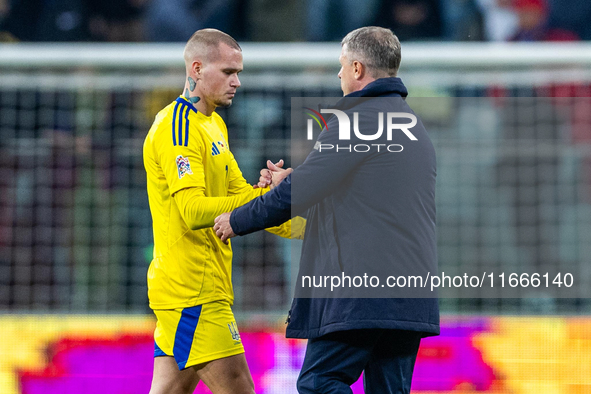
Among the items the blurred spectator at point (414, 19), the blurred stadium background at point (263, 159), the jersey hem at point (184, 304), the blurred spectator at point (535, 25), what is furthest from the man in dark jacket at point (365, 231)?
the blurred spectator at point (535, 25)

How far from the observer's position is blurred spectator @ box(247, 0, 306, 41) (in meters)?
6.68

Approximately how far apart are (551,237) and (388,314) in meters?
3.00

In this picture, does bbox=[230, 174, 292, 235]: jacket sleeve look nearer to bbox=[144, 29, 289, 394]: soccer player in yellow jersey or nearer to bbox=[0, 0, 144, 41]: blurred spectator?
bbox=[144, 29, 289, 394]: soccer player in yellow jersey

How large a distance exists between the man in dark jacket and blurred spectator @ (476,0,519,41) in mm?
3963

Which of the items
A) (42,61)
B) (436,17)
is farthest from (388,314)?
(436,17)

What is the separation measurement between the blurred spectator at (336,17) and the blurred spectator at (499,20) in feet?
3.26

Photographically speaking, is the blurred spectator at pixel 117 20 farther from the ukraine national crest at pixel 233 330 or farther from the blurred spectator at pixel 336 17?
the ukraine national crest at pixel 233 330

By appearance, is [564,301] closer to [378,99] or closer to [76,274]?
[378,99]

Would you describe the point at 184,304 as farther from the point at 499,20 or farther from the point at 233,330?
the point at 499,20

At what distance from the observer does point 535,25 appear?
Result: 21.5 feet

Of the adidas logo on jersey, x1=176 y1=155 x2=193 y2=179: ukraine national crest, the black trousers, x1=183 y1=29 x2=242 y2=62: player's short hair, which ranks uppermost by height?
x1=183 y1=29 x2=242 y2=62: player's short hair

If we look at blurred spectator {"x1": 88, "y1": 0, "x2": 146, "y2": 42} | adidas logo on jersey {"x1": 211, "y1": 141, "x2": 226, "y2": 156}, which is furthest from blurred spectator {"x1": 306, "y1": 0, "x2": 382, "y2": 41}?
adidas logo on jersey {"x1": 211, "y1": 141, "x2": 226, "y2": 156}

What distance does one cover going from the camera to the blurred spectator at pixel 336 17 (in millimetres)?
6688

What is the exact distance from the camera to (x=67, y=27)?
649 centimetres
